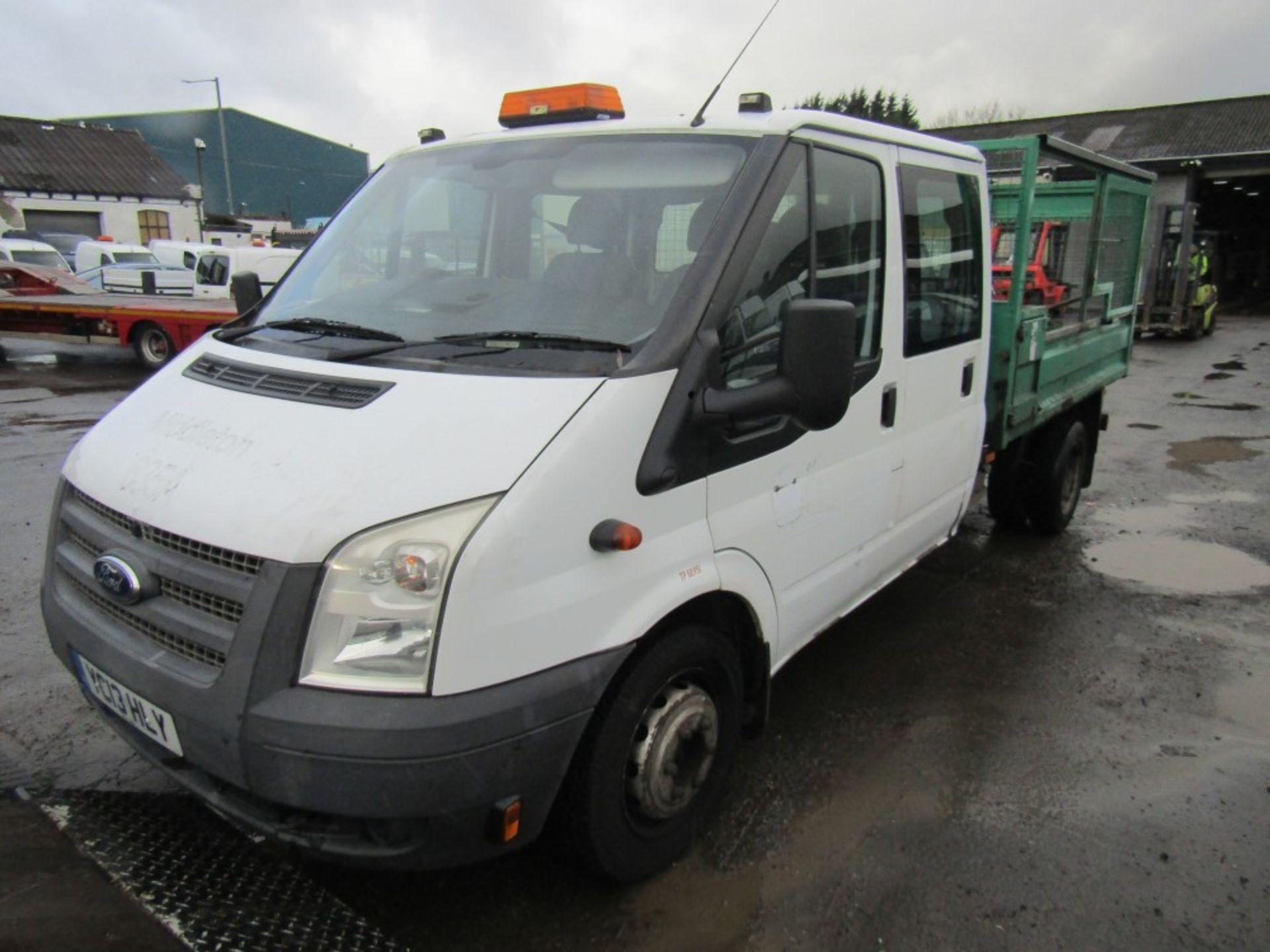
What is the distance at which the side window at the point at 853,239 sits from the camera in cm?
298

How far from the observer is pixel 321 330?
295cm

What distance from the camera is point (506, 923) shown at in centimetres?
259

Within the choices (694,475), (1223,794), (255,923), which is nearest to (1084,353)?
(1223,794)

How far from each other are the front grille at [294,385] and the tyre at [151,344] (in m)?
12.3

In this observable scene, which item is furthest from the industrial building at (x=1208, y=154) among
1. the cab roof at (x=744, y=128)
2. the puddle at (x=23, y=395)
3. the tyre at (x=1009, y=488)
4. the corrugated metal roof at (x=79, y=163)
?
the corrugated metal roof at (x=79, y=163)

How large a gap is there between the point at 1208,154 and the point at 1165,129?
154 inches

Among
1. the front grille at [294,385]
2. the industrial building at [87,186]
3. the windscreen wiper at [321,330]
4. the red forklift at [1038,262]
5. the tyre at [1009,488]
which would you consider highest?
the industrial building at [87,186]

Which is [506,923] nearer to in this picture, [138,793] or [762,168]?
[138,793]

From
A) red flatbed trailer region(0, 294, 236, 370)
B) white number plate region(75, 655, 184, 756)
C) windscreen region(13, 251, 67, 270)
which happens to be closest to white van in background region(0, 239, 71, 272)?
windscreen region(13, 251, 67, 270)

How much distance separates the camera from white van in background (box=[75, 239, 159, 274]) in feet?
76.3

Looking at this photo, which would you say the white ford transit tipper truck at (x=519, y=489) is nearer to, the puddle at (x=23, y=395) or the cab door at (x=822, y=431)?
the cab door at (x=822, y=431)

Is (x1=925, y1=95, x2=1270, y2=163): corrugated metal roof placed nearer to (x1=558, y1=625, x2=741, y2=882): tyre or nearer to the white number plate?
(x1=558, y1=625, x2=741, y2=882): tyre

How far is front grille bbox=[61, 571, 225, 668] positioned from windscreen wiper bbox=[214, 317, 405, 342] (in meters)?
0.98

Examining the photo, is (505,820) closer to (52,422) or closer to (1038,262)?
(1038,262)
